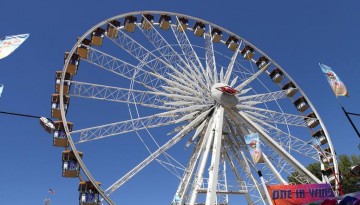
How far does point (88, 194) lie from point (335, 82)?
1155 centimetres

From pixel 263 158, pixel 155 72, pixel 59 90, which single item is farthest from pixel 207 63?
pixel 59 90

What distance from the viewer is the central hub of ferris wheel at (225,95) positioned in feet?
68.7

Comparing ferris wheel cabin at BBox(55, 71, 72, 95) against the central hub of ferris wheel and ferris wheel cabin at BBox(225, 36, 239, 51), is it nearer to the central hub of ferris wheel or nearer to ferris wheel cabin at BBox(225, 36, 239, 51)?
the central hub of ferris wheel

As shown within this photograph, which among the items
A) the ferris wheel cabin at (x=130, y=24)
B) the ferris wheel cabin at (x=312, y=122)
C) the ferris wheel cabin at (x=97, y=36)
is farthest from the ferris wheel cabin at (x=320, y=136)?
the ferris wheel cabin at (x=97, y=36)

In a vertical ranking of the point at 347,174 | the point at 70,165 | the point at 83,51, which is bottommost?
the point at 347,174

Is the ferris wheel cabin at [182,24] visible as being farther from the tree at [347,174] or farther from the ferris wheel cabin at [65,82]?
the tree at [347,174]

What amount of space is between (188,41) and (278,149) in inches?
362

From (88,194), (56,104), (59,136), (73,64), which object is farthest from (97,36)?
(88,194)

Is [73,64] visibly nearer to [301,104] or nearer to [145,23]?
[145,23]

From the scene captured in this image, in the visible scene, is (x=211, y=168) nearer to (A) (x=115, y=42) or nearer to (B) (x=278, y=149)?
(B) (x=278, y=149)

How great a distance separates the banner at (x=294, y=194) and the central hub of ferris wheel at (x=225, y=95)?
264 inches

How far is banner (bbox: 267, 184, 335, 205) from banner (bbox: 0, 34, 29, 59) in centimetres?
1061

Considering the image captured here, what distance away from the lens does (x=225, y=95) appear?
21062 millimetres

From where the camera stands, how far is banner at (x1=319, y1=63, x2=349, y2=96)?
15.0 meters
